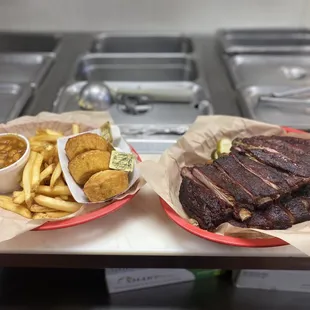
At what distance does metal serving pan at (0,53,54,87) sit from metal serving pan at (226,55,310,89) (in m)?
0.65

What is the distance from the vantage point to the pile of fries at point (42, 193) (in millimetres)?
833

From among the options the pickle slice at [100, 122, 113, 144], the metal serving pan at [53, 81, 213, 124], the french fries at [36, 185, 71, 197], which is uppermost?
the pickle slice at [100, 122, 113, 144]

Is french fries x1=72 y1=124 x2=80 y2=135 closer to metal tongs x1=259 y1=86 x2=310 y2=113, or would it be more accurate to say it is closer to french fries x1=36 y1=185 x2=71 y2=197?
french fries x1=36 y1=185 x2=71 y2=197

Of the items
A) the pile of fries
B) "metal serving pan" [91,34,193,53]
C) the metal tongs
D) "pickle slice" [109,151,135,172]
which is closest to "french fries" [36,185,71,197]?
the pile of fries

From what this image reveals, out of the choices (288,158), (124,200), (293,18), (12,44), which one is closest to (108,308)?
(124,200)

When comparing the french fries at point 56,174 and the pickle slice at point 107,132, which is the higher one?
the pickle slice at point 107,132

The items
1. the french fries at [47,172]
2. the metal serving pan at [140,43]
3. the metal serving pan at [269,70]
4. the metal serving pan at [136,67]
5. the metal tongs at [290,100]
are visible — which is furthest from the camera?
the metal serving pan at [140,43]

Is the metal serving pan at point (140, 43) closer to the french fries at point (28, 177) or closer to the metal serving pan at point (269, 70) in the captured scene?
the metal serving pan at point (269, 70)

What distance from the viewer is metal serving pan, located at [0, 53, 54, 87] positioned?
4.85ft

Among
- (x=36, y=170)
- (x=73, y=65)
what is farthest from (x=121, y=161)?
(x=73, y=65)

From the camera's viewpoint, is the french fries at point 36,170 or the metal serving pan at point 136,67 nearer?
the french fries at point 36,170

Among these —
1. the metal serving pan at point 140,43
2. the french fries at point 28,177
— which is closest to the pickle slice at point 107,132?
the french fries at point 28,177

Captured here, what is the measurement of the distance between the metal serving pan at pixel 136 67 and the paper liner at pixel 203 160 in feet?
1.88

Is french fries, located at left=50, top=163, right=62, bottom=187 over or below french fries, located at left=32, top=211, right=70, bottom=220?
over
